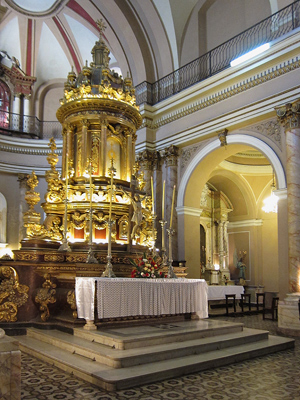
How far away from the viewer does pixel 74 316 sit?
5.97 m

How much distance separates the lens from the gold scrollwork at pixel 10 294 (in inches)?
Answer: 251

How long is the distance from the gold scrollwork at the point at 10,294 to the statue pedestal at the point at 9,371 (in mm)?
3626

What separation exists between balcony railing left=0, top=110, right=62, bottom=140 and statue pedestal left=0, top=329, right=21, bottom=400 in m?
13.9

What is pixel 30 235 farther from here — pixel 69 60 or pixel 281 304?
pixel 69 60

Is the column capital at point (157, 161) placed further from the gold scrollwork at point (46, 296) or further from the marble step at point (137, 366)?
the marble step at point (137, 366)

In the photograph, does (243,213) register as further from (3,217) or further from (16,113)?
(16,113)

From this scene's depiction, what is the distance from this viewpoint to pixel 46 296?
21.4 feet

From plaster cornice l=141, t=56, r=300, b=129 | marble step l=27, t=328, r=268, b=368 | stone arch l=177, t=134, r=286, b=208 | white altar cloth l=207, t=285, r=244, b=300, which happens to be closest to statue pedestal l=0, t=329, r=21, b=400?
marble step l=27, t=328, r=268, b=368

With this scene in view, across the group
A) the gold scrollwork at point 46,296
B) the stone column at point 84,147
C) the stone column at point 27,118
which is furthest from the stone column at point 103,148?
the stone column at point 27,118

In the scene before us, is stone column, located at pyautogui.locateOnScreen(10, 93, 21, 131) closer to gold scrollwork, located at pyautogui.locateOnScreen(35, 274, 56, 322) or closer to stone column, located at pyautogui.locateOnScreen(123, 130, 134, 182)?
stone column, located at pyautogui.locateOnScreen(123, 130, 134, 182)

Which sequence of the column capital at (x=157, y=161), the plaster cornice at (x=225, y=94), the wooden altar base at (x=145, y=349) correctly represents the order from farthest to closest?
the column capital at (x=157, y=161) → the plaster cornice at (x=225, y=94) → the wooden altar base at (x=145, y=349)

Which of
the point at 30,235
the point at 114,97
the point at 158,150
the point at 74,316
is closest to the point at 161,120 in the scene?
the point at 158,150

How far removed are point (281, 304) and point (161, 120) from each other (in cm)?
634

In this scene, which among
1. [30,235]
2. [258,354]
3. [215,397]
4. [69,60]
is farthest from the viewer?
[69,60]
